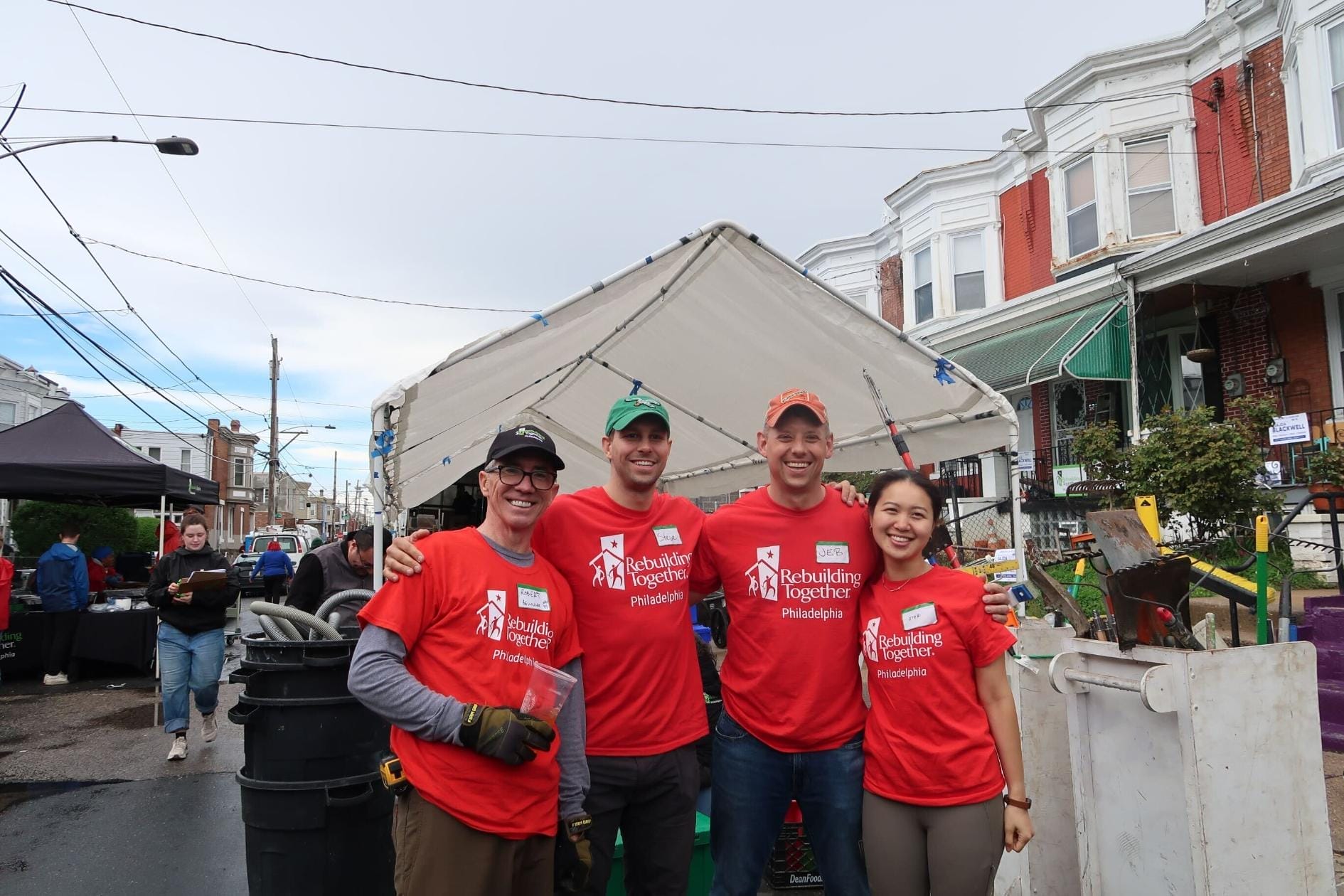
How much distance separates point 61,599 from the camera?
9469 mm

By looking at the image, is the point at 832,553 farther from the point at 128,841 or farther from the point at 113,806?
the point at 113,806

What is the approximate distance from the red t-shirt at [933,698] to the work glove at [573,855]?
85cm

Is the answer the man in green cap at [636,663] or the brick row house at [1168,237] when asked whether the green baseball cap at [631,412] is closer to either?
the man in green cap at [636,663]

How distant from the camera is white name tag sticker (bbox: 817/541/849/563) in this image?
2668 mm

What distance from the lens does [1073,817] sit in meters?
3.12

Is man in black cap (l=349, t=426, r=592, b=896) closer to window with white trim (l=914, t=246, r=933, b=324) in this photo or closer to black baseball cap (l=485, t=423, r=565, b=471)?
black baseball cap (l=485, t=423, r=565, b=471)

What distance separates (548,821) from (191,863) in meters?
3.42

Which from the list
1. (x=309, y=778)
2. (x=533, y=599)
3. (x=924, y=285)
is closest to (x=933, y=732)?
(x=533, y=599)

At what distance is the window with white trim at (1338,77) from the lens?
10523 mm

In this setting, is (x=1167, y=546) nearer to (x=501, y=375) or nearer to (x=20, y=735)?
(x=501, y=375)

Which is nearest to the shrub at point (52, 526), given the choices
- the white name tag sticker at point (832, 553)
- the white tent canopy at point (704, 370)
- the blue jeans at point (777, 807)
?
the white tent canopy at point (704, 370)

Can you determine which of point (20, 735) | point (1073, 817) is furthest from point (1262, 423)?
point (20, 735)

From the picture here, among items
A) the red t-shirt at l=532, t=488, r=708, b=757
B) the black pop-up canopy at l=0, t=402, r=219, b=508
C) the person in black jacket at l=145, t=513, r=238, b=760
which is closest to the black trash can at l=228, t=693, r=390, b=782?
the red t-shirt at l=532, t=488, r=708, b=757

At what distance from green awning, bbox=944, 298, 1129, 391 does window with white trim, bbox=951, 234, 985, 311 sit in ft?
13.8
